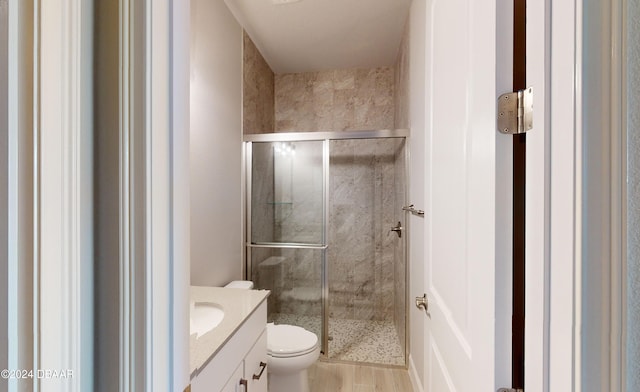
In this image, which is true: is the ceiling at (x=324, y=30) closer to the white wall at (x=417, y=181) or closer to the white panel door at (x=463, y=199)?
the white wall at (x=417, y=181)

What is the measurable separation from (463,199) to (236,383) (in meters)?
1.02

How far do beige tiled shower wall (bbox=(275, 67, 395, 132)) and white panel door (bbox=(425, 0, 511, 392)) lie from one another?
76.0 inches

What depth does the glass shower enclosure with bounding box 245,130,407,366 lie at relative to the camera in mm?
2301

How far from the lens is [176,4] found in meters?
0.51

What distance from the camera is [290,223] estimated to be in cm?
242

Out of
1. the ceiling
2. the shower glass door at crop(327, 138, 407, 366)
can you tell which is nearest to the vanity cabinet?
the shower glass door at crop(327, 138, 407, 366)

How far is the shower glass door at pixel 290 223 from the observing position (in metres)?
2.34

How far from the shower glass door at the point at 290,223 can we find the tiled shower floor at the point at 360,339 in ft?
0.06

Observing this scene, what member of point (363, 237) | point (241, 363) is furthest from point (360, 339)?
point (241, 363)

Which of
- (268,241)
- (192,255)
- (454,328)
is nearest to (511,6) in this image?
(454,328)

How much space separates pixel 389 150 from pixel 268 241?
4.64ft
